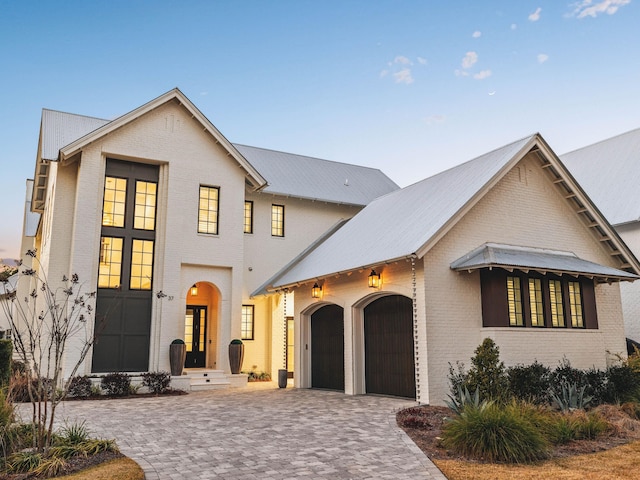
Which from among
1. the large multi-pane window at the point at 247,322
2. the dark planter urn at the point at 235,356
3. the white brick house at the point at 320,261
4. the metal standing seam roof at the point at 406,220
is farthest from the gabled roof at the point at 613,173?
the dark planter urn at the point at 235,356

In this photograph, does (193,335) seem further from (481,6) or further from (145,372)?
(481,6)

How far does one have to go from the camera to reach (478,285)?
1502 cm

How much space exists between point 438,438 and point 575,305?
9550mm

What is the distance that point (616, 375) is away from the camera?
13.8 meters

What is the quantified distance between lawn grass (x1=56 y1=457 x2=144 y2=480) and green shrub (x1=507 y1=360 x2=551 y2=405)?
8.58m

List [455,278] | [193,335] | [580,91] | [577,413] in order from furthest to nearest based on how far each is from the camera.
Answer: [193,335]
[580,91]
[455,278]
[577,413]

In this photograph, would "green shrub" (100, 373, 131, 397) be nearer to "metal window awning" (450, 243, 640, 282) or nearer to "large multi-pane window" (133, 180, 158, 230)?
"large multi-pane window" (133, 180, 158, 230)

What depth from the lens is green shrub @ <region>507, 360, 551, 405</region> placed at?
1252cm

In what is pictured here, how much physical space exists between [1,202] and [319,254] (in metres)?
15.7

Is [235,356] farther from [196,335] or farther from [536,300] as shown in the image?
[536,300]

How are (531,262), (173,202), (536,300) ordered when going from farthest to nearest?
(173,202)
(536,300)
(531,262)

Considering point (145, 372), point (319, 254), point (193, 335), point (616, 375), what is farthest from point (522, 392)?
point (193, 335)

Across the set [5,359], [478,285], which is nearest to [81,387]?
[5,359]

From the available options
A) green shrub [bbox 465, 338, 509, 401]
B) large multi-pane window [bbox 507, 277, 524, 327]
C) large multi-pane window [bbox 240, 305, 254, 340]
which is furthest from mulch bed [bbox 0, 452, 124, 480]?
large multi-pane window [bbox 240, 305, 254, 340]
